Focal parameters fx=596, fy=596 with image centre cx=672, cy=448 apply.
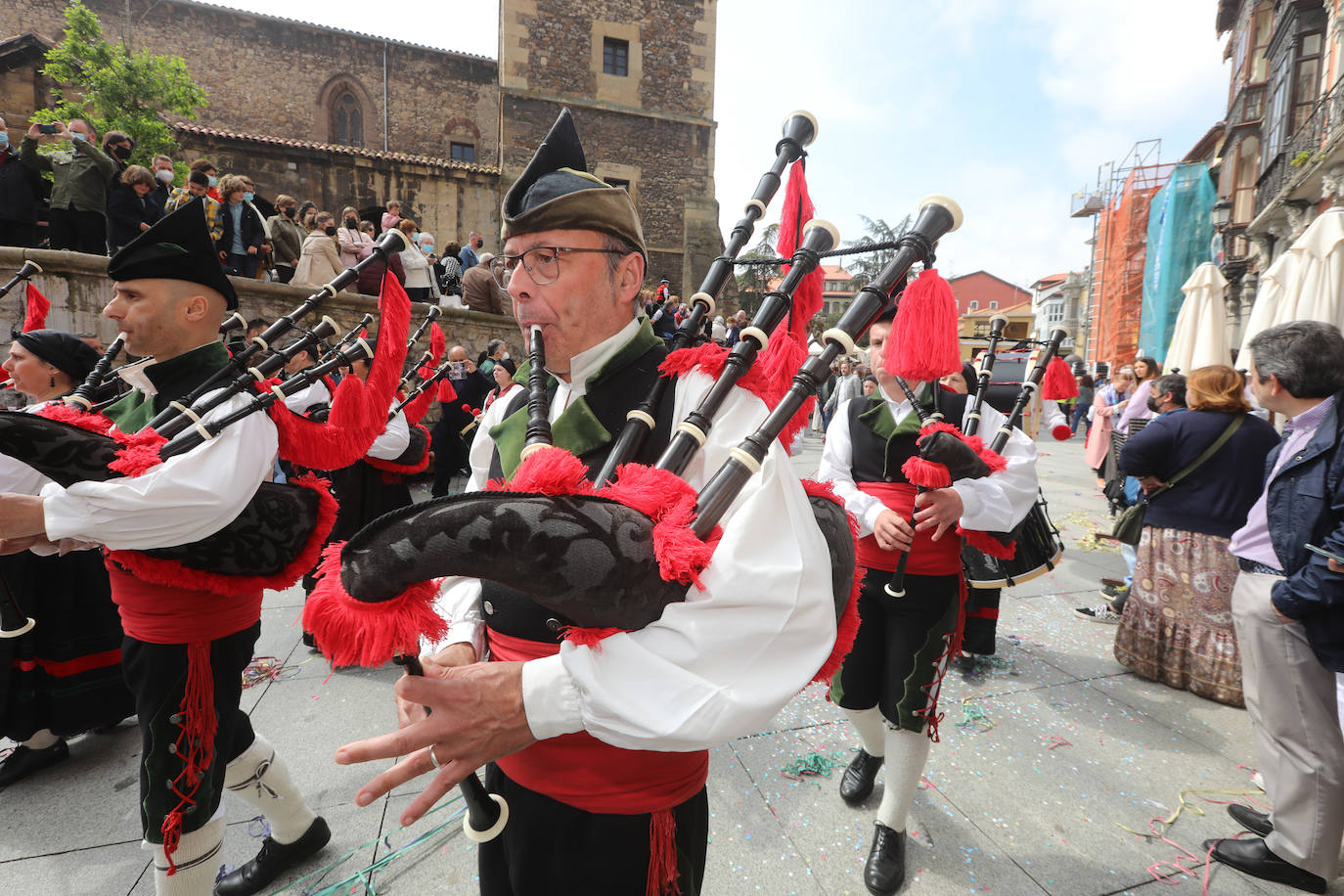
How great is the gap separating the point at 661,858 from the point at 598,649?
68 centimetres

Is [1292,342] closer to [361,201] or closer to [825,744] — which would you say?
[825,744]

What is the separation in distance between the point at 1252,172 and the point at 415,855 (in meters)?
26.6

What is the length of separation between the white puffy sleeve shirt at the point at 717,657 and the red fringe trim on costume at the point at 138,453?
5.73 ft

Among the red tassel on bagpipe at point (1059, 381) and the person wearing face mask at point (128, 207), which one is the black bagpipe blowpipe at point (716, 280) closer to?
the red tassel on bagpipe at point (1059, 381)

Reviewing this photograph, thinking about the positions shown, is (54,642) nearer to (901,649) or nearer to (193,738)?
(193,738)

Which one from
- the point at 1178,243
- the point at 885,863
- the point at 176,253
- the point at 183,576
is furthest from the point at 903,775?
the point at 1178,243

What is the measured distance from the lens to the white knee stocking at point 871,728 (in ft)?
9.48

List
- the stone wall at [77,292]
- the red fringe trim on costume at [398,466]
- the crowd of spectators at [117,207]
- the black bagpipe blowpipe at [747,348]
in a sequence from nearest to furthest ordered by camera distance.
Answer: the black bagpipe blowpipe at [747,348]
the red fringe trim on costume at [398,466]
the stone wall at [77,292]
the crowd of spectators at [117,207]

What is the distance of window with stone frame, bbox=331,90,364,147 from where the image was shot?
Answer: 22.3 meters

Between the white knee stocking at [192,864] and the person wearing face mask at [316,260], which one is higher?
the person wearing face mask at [316,260]

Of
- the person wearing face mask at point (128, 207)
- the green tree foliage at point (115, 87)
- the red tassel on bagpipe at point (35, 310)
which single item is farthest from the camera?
the green tree foliage at point (115, 87)

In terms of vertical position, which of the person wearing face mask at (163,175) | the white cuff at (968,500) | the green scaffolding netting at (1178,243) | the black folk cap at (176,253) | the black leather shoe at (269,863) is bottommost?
the black leather shoe at (269,863)

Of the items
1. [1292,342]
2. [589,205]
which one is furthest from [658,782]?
[1292,342]

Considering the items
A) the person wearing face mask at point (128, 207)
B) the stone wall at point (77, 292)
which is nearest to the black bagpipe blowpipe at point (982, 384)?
Result: the stone wall at point (77, 292)
